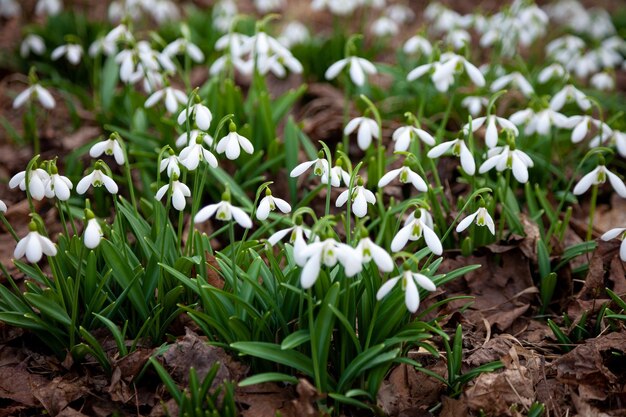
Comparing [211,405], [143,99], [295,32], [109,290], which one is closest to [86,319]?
[109,290]

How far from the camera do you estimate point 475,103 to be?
3129mm

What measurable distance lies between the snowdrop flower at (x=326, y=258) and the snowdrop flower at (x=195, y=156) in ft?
1.60

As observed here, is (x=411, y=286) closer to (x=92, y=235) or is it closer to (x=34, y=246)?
(x=92, y=235)

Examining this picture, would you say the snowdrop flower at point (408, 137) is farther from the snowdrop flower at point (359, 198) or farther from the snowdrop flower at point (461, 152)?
the snowdrop flower at point (359, 198)

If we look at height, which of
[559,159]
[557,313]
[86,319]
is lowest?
[557,313]

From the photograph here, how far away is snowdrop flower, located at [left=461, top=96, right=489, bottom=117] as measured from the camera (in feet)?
10.2

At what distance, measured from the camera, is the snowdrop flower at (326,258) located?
150 cm

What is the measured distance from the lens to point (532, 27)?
386 centimetres

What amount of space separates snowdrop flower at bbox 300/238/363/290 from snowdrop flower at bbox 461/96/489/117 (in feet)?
5.96

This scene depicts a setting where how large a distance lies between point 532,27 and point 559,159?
1.22 m

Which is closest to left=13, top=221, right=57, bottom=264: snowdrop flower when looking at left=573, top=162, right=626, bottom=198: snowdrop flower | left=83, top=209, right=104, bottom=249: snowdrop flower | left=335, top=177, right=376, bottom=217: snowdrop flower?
left=83, top=209, right=104, bottom=249: snowdrop flower

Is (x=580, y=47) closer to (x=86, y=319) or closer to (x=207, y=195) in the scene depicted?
(x=207, y=195)

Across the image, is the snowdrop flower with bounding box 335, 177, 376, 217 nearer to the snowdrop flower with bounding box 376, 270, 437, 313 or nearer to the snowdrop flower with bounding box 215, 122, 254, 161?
the snowdrop flower with bounding box 376, 270, 437, 313

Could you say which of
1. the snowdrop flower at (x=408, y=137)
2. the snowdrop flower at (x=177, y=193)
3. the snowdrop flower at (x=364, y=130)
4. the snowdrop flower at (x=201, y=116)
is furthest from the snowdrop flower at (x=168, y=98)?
the snowdrop flower at (x=408, y=137)
